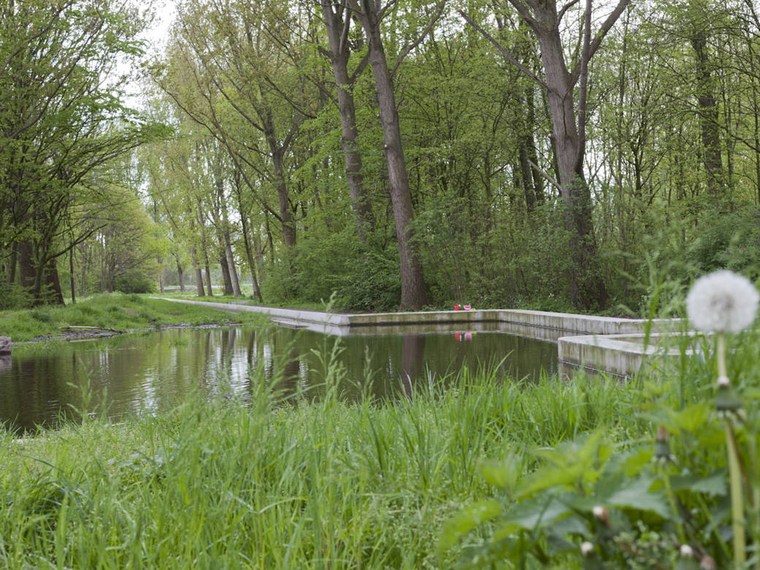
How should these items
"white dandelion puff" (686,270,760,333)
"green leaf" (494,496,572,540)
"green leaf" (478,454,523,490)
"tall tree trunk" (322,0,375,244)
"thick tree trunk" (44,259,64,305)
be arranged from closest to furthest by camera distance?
1. "white dandelion puff" (686,270,760,333)
2. "green leaf" (494,496,572,540)
3. "green leaf" (478,454,523,490)
4. "tall tree trunk" (322,0,375,244)
5. "thick tree trunk" (44,259,64,305)

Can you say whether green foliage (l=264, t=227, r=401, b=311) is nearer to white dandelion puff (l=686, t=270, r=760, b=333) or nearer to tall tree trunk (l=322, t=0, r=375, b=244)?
tall tree trunk (l=322, t=0, r=375, b=244)

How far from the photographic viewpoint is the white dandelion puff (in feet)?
3.06

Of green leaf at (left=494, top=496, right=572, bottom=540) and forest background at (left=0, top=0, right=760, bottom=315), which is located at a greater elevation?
forest background at (left=0, top=0, right=760, bottom=315)

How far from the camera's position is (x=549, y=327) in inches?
533

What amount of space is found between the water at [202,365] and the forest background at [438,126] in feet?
13.2

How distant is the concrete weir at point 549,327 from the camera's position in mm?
7328

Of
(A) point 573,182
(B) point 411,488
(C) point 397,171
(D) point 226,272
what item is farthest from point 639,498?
(D) point 226,272

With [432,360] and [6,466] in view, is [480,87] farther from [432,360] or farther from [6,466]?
[6,466]

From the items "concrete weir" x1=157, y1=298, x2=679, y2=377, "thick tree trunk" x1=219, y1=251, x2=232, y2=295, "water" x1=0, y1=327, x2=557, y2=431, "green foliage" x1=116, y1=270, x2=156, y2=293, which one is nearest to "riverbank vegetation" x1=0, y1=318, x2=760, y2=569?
"water" x1=0, y1=327, x2=557, y2=431

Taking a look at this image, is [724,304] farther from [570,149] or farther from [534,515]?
[570,149]

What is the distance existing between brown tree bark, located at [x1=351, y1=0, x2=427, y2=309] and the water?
12.6 feet

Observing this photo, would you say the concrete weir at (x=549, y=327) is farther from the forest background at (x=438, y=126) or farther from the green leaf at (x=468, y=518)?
the green leaf at (x=468, y=518)

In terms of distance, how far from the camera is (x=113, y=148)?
21.5m

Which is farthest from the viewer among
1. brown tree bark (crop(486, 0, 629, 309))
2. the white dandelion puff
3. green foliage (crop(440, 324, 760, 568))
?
brown tree bark (crop(486, 0, 629, 309))
